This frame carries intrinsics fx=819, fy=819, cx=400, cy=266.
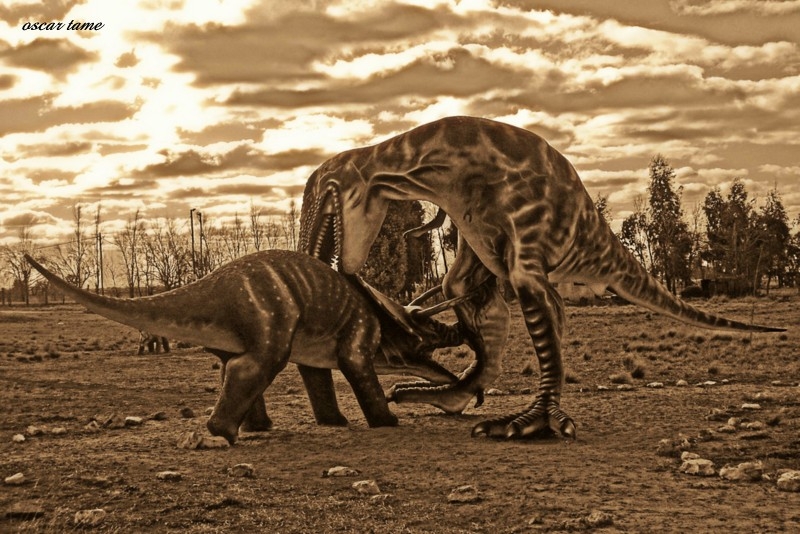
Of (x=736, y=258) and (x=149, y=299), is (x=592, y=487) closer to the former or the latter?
(x=149, y=299)

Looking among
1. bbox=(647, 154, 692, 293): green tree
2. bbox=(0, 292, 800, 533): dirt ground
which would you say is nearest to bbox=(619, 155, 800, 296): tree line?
bbox=(647, 154, 692, 293): green tree

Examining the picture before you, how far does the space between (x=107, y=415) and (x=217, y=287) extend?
3495mm

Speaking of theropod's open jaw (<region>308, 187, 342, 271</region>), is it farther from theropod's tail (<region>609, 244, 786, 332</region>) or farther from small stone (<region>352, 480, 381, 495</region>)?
small stone (<region>352, 480, 381, 495</region>)

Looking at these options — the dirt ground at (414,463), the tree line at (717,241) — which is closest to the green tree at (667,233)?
the tree line at (717,241)

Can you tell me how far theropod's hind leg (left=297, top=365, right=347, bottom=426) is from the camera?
27.5 ft

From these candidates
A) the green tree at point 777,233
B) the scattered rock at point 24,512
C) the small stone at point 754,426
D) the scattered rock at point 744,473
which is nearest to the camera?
the scattered rock at point 24,512

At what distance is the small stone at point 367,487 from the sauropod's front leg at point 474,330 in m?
3.41

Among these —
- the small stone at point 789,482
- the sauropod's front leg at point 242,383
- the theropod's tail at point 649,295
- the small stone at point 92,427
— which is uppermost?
the theropod's tail at point 649,295

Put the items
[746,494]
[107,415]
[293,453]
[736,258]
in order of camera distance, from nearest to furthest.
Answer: [746,494], [293,453], [107,415], [736,258]

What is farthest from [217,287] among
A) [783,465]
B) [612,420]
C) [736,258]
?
[736,258]

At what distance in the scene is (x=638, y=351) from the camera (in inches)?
729

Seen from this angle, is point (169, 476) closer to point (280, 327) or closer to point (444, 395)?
point (280, 327)

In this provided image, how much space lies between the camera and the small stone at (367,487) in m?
Answer: 5.43

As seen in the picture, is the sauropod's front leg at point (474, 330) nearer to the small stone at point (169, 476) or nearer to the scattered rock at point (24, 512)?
the small stone at point (169, 476)
